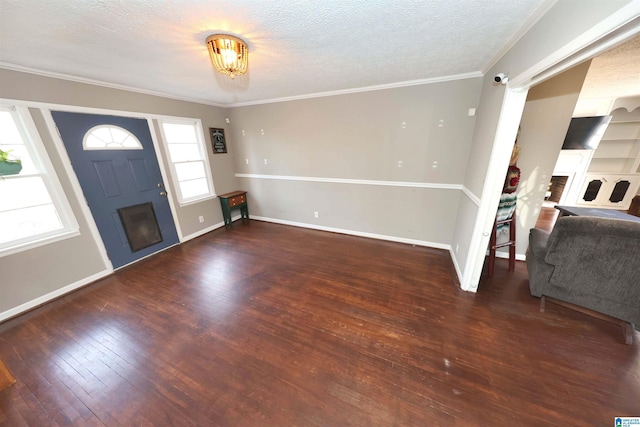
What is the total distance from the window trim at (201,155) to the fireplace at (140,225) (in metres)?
0.49

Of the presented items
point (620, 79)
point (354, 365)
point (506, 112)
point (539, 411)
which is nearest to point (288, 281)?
point (354, 365)

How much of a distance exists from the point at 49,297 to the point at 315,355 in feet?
10.3

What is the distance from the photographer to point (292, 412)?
129 centimetres

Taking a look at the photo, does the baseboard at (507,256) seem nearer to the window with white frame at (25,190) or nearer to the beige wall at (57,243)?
the beige wall at (57,243)

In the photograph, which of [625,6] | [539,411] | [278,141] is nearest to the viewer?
[625,6]

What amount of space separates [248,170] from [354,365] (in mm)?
3973

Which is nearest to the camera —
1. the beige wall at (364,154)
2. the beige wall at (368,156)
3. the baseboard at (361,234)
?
the beige wall at (364,154)

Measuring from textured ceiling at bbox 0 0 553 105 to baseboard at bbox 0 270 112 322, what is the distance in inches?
92.5

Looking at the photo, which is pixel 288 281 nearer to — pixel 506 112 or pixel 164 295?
pixel 164 295

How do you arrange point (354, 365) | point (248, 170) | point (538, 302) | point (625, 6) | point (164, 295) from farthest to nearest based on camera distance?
1. point (248, 170)
2. point (164, 295)
3. point (538, 302)
4. point (354, 365)
5. point (625, 6)

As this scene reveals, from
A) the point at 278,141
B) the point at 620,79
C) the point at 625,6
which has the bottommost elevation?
the point at 278,141

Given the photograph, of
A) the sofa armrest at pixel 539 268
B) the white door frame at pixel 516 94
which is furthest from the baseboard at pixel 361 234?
the sofa armrest at pixel 539 268

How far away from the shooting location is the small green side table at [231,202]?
4.14 m

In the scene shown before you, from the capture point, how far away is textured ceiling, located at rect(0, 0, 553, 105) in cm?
127
